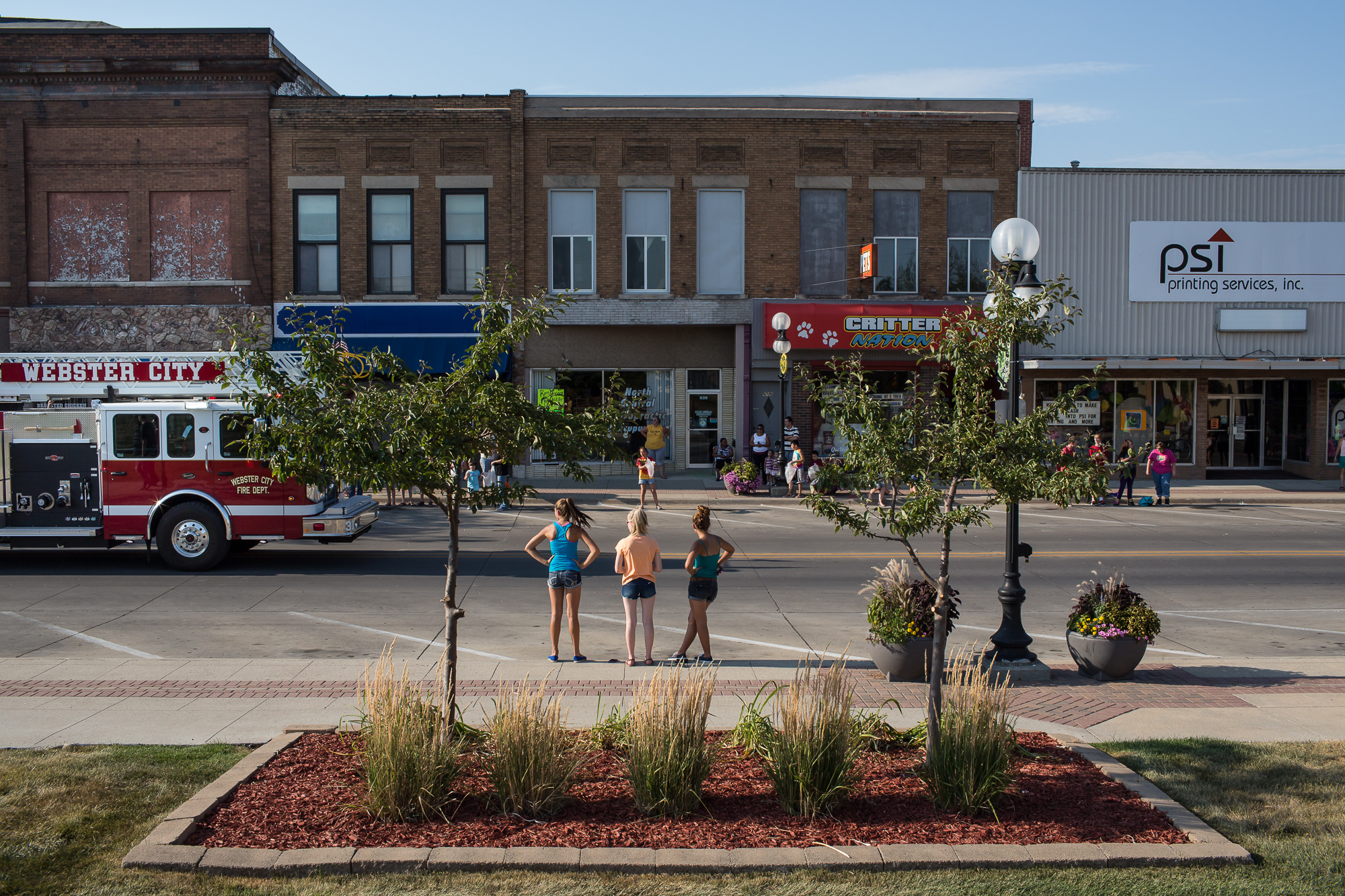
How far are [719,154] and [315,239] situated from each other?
11.3 meters

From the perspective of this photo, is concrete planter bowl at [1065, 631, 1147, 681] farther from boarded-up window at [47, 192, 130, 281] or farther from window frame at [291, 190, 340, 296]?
boarded-up window at [47, 192, 130, 281]

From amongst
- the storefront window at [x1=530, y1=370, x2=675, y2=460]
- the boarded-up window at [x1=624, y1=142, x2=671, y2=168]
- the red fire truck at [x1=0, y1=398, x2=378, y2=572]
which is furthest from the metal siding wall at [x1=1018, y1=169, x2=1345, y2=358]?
the red fire truck at [x1=0, y1=398, x2=378, y2=572]

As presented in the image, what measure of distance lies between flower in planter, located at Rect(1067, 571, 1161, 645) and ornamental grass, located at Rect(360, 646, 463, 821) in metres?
5.98

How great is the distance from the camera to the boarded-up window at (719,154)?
28359 mm

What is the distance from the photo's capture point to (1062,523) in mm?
20891

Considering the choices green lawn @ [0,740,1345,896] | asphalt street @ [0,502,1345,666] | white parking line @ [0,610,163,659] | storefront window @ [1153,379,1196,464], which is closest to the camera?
green lawn @ [0,740,1345,896]

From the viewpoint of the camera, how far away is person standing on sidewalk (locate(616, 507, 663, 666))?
371 inches

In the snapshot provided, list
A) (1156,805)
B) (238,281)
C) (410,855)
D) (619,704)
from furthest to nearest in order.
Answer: (238,281) → (619,704) → (1156,805) → (410,855)

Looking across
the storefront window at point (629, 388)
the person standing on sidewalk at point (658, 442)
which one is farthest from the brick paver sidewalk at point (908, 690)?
the storefront window at point (629, 388)

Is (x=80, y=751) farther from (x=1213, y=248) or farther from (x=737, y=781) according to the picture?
(x=1213, y=248)

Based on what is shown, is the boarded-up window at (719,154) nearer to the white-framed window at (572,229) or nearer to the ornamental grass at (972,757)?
the white-framed window at (572,229)

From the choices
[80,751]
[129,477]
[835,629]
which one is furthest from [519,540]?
[80,751]

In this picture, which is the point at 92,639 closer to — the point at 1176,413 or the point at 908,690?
the point at 908,690

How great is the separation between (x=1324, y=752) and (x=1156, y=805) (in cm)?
200
